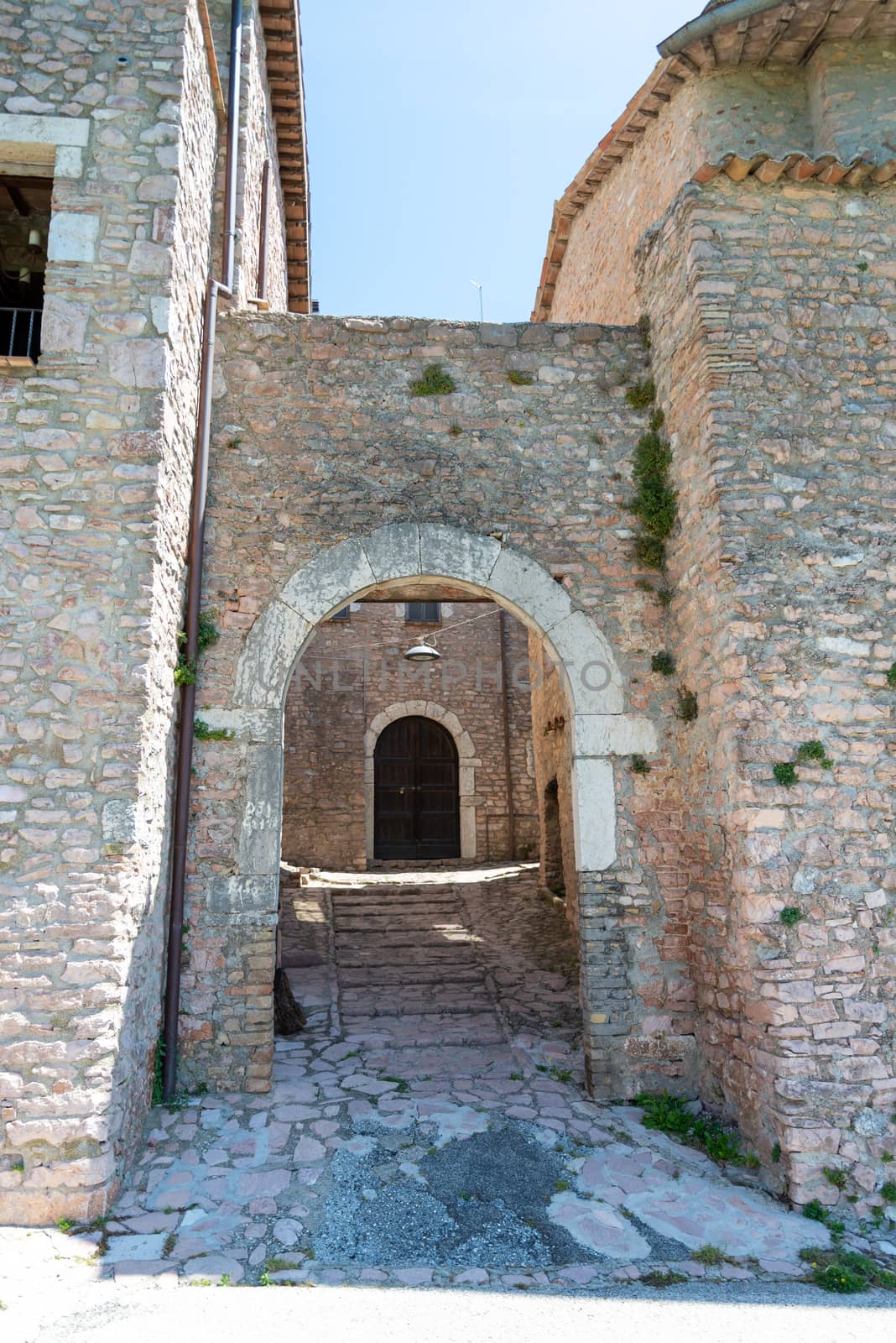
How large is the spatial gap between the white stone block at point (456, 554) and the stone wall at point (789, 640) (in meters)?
1.23

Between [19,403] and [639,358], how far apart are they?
3991 millimetres

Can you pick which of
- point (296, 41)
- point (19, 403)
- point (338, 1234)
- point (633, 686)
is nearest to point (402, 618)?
point (296, 41)

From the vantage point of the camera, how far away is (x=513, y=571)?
5602 millimetres

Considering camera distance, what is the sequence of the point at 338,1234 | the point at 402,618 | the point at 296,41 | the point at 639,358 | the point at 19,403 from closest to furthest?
the point at 338,1234 < the point at 19,403 < the point at 639,358 < the point at 296,41 < the point at 402,618

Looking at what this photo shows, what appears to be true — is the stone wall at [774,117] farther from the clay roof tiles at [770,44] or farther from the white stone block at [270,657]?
the white stone block at [270,657]

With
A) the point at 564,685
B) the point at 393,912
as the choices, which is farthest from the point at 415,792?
the point at 564,685

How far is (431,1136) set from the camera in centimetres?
456

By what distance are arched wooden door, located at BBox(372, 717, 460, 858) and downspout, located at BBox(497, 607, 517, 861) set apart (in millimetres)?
886

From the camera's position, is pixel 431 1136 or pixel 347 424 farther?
pixel 347 424

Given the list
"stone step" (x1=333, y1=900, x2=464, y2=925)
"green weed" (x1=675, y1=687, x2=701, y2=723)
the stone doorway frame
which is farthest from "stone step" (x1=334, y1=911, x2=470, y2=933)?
"green weed" (x1=675, y1=687, x2=701, y2=723)

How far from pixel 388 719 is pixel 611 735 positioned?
9205 mm

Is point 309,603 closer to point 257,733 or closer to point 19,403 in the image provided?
point 257,733

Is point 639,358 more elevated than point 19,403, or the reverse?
point 639,358

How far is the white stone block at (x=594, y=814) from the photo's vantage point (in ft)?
17.4
